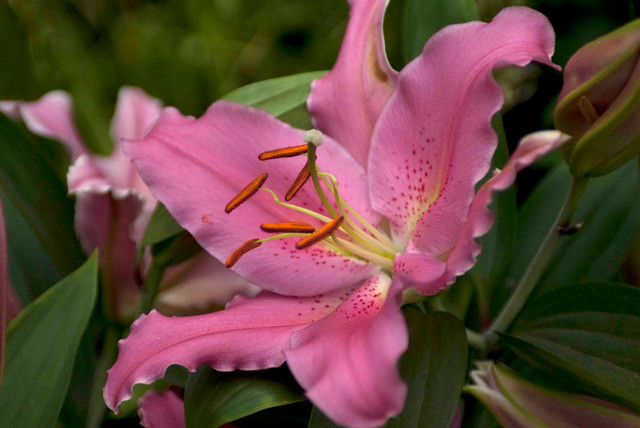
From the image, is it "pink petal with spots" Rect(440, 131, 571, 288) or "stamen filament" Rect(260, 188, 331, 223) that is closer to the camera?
"pink petal with spots" Rect(440, 131, 571, 288)


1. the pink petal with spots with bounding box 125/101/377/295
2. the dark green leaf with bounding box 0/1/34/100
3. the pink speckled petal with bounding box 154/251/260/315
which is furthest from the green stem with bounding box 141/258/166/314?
the dark green leaf with bounding box 0/1/34/100

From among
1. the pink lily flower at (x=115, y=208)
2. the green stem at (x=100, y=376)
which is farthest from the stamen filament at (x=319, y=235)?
the green stem at (x=100, y=376)

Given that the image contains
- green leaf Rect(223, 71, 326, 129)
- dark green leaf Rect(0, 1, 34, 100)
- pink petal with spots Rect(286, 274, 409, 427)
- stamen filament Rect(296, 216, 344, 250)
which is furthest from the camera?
dark green leaf Rect(0, 1, 34, 100)

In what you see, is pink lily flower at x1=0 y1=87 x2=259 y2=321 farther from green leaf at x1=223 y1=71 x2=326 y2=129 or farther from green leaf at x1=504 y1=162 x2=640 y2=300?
green leaf at x1=504 y1=162 x2=640 y2=300

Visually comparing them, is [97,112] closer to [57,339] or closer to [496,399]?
[57,339]

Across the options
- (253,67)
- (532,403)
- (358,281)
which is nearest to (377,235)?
(358,281)

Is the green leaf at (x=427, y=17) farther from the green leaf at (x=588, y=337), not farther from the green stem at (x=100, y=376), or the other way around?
the green stem at (x=100, y=376)

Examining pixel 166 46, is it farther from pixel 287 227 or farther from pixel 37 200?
pixel 287 227
